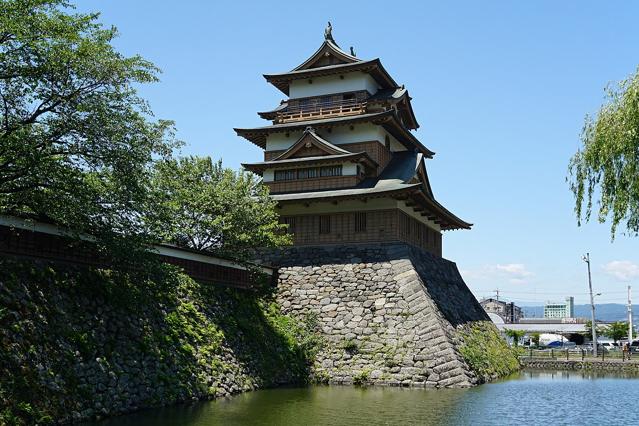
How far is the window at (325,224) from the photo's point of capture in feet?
104

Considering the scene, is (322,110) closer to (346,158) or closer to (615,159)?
(346,158)

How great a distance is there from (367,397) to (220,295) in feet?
25.0

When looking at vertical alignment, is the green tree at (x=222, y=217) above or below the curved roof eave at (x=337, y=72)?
below

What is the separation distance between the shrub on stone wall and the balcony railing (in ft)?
45.1

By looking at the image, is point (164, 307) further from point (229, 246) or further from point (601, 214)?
point (601, 214)

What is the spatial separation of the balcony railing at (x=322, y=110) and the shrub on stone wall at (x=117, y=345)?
13.8 m

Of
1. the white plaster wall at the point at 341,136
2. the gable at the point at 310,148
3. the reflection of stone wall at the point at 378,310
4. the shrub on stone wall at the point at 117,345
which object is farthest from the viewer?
the white plaster wall at the point at 341,136

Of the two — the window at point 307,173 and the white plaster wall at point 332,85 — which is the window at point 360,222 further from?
the white plaster wall at point 332,85

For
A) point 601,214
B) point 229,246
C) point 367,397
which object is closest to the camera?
point 601,214

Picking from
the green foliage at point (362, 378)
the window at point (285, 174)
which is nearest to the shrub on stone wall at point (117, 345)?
the green foliage at point (362, 378)

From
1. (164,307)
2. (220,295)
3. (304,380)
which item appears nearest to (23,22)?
(164,307)

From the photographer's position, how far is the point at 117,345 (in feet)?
58.1

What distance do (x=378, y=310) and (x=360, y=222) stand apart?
Result: 17.7ft

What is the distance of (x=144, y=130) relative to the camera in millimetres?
16812
